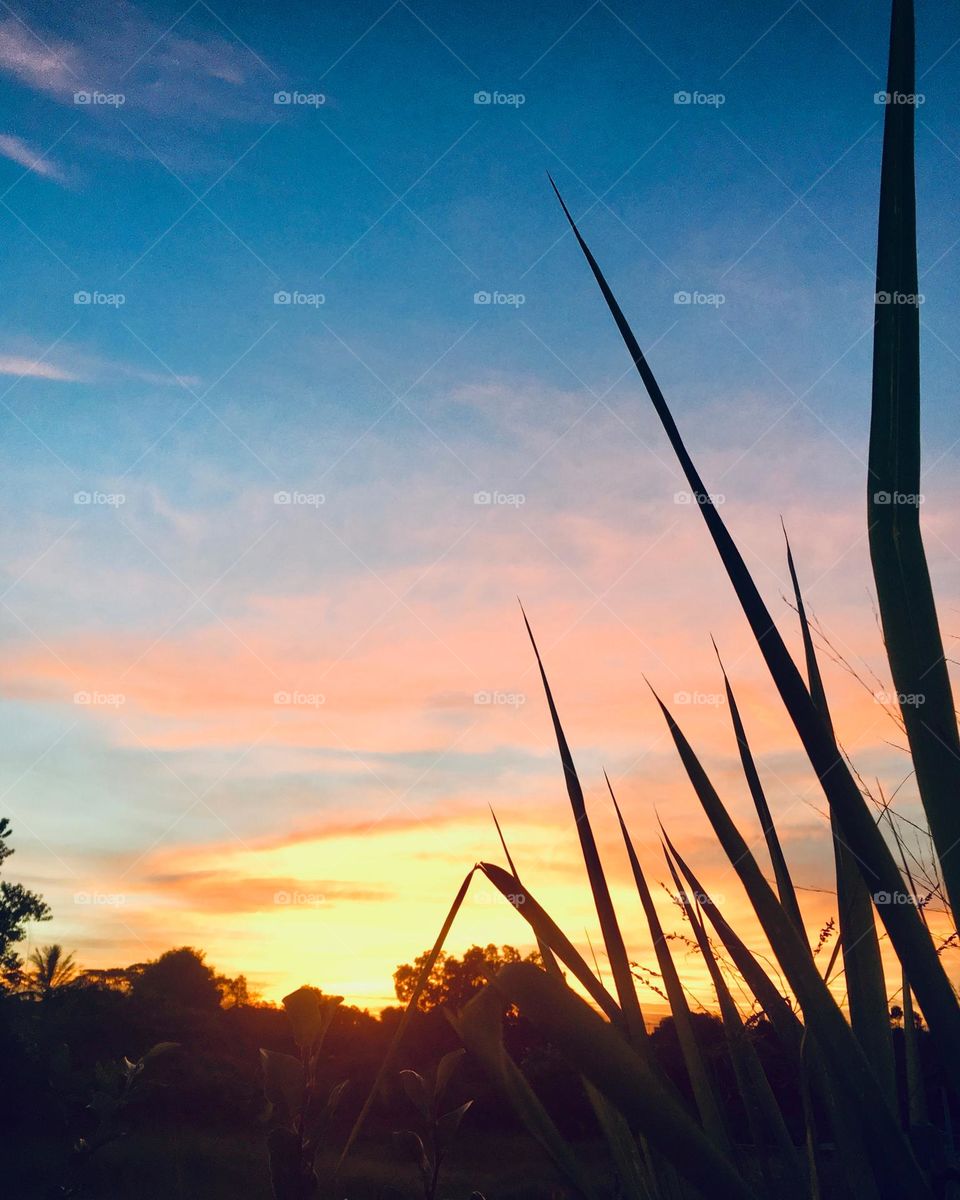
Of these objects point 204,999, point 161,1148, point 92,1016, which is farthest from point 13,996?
point 204,999

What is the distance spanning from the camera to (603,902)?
0.92 meters

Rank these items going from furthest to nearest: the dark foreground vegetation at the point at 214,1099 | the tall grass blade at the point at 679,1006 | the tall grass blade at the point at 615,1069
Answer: the dark foreground vegetation at the point at 214,1099
the tall grass blade at the point at 679,1006
the tall grass blade at the point at 615,1069

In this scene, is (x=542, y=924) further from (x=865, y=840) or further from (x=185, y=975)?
(x=185, y=975)

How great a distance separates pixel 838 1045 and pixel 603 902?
41 cm

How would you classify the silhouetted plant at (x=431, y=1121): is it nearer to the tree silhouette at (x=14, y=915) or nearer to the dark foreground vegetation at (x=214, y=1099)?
the dark foreground vegetation at (x=214, y=1099)

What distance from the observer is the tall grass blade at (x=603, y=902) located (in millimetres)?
903

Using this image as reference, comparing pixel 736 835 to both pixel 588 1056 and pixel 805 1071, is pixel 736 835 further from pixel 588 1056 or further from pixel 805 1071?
pixel 588 1056

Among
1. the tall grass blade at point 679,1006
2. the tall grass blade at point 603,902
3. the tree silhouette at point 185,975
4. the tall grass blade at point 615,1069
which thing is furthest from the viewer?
the tree silhouette at point 185,975

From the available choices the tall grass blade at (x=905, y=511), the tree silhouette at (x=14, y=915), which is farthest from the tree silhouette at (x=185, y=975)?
the tall grass blade at (x=905, y=511)

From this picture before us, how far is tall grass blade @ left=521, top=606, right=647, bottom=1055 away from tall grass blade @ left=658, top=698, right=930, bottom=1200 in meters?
0.19

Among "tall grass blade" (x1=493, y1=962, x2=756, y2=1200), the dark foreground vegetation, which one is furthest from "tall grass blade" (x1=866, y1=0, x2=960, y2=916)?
the dark foreground vegetation

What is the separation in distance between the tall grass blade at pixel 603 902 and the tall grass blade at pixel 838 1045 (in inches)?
7.6

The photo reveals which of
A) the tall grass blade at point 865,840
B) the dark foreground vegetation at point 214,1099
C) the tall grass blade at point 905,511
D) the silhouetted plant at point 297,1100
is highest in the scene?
the tall grass blade at point 905,511

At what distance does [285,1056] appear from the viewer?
72 cm
